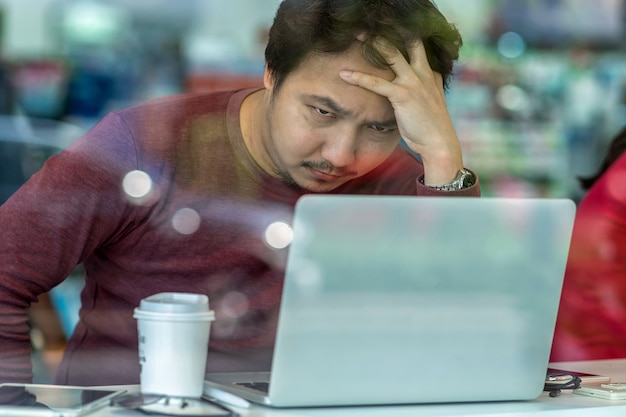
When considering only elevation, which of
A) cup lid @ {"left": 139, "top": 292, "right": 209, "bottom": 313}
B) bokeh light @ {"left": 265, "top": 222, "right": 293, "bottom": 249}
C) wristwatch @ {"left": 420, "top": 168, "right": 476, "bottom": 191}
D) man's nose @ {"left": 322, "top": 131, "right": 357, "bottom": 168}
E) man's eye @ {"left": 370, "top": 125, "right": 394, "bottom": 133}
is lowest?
cup lid @ {"left": 139, "top": 292, "right": 209, "bottom": 313}

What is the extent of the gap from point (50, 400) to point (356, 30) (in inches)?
29.6

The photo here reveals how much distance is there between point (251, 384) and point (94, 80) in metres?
2.24

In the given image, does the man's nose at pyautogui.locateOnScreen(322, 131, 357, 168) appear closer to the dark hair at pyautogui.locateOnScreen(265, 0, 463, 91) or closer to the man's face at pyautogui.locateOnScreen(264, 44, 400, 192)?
the man's face at pyautogui.locateOnScreen(264, 44, 400, 192)

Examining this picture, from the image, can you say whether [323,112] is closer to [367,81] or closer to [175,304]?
[367,81]

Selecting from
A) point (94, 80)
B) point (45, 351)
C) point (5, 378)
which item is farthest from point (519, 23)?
point (5, 378)

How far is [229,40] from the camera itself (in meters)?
3.62

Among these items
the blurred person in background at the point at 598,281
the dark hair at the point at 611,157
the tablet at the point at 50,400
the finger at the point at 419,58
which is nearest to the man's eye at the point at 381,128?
the finger at the point at 419,58

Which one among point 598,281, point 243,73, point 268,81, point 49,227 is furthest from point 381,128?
point 243,73

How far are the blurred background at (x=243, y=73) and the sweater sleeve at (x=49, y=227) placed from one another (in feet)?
1.63

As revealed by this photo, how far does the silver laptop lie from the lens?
1069 mm

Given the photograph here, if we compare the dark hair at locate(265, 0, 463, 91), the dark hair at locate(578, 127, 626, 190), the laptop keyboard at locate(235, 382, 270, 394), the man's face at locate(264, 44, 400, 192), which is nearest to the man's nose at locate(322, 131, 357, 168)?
the man's face at locate(264, 44, 400, 192)

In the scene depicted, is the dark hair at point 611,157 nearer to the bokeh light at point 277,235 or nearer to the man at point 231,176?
the man at point 231,176

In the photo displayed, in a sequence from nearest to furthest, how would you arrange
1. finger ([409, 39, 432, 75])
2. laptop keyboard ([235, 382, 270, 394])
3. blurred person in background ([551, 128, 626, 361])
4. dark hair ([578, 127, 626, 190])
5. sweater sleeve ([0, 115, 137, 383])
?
laptop keyboard ([235, 382, 270, 394]) < sweater sleeve ([0, 115, 137, 383]) < finger ([409, 39, 432, 75]) < blurred person in background ([551, 128, 626, 361]) < dark hair ([578, 127, 626, 190])

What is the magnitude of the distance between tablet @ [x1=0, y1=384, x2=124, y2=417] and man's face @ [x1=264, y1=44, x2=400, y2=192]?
1.84 feet
